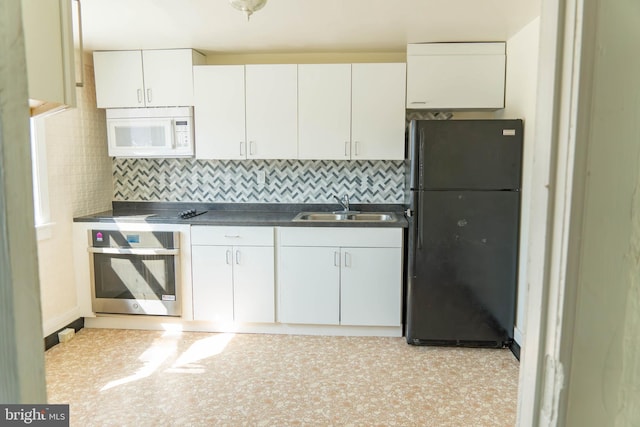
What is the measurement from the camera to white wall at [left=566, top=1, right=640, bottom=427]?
46 centimetres

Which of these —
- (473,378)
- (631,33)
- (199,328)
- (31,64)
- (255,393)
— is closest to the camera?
(631,33)

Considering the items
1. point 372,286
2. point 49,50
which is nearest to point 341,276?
point 372,286

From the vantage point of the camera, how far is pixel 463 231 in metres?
2.91

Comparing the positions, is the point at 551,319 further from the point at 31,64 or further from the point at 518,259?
the point at 518,259

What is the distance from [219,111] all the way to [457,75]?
189cm

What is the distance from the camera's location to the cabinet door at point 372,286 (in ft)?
10.3

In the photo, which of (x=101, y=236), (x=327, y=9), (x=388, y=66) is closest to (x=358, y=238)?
(x=388, y=66)

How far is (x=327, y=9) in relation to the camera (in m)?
2.50

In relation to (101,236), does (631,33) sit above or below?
above

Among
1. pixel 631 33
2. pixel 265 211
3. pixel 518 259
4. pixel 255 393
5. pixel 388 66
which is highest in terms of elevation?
pixel 388 66

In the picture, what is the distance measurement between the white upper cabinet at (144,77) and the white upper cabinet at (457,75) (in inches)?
70.5

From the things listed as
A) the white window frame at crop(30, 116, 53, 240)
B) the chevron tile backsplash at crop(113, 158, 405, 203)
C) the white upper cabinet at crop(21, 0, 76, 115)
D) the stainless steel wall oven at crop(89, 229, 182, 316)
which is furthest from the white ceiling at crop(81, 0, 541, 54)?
the white upper cabinet at crop(21, 0, 76, 115)

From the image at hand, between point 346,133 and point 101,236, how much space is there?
6.91 feet

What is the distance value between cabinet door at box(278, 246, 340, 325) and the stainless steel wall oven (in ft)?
2.78
